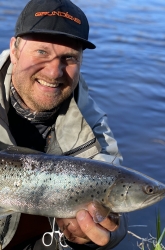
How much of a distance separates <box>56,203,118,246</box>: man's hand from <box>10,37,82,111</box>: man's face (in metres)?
0.95

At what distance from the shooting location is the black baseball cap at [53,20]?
3494mm

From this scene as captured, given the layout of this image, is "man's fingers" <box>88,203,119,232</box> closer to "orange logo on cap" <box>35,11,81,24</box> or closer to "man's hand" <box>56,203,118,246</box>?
"man's hand" <box>56,203,118,246</box>

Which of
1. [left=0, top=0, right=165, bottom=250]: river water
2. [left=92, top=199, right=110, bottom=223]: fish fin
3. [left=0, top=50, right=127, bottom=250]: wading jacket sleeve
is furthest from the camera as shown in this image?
[left=0, top=0, right=165, bottom=250]: river water

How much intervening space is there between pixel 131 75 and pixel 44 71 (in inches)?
228

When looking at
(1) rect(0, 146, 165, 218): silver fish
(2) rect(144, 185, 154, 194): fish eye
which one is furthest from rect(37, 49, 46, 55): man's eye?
(2) rect(144, 185, 154, 194): fish eye

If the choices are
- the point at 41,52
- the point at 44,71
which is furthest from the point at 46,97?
the point at 41,52

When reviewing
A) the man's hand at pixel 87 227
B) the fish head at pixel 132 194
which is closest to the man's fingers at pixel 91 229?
the man's hand at pixel 87 227

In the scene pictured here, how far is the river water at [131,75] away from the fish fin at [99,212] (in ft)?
5.19

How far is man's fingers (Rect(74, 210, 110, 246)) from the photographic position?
2.85 m

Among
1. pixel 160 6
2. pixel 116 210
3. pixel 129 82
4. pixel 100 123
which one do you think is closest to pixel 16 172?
pixel 116 210

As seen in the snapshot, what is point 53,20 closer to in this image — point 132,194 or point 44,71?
point 44,71

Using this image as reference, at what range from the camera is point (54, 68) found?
351cm

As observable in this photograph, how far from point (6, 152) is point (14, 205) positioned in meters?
0.33

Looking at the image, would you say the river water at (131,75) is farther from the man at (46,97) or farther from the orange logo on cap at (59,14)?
the orange logo on cap at (59,14)
